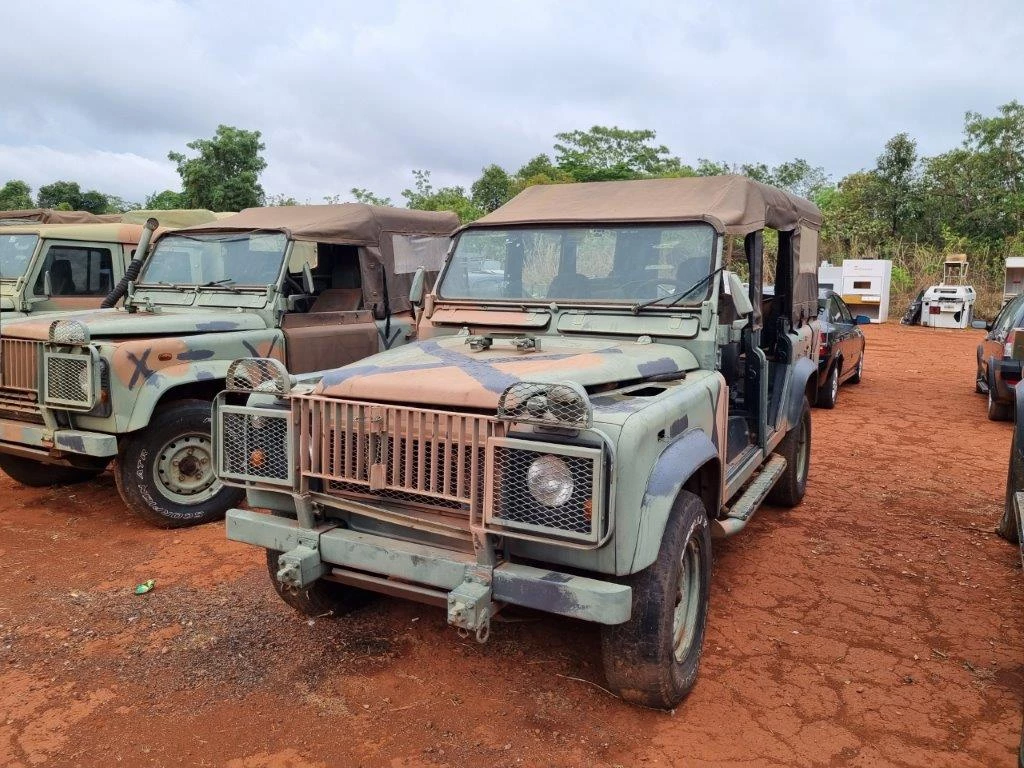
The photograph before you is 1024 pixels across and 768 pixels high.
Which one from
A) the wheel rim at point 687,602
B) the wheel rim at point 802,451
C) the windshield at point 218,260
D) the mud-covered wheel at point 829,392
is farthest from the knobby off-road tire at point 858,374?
the wheel rim at point 687,602

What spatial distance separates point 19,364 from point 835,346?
338 inches

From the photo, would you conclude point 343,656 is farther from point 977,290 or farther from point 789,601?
point 977,290

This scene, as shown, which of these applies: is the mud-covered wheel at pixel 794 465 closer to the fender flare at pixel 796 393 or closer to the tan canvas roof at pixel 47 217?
the fender flare at pixel 796 393

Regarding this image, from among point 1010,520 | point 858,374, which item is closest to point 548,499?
point 1010,520

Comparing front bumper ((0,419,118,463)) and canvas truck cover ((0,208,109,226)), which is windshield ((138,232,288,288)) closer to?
front bumper ((0,419,118,463))

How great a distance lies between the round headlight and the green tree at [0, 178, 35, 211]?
85.9 feet

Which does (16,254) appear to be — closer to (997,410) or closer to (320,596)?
(320,596)

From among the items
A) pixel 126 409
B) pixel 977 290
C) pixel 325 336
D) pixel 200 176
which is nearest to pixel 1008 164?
pixel 977 290

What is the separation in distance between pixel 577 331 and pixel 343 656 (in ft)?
6.16

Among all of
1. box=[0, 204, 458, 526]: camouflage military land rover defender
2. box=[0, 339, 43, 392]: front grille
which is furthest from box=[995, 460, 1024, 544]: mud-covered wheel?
box=[0, 339, 43, 392]: front grille

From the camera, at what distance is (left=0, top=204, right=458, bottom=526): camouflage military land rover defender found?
4.90 metres

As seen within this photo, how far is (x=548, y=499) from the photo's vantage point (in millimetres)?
2635

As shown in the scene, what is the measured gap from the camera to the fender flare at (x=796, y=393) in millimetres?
5285

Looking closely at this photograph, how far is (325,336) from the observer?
6281 millimetres
